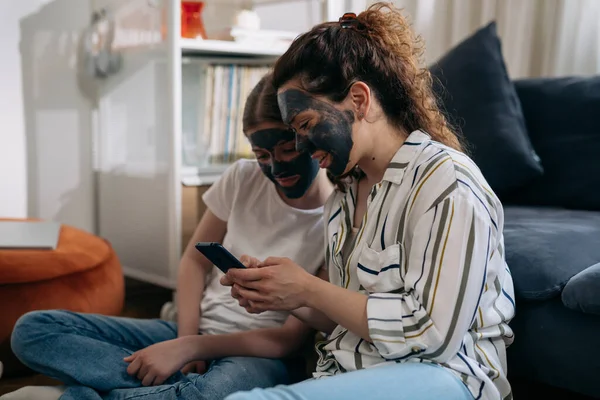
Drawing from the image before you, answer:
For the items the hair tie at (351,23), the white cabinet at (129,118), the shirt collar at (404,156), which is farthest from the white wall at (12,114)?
the shirt collar at (404,156)

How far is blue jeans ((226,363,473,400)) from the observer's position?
2.63 feet

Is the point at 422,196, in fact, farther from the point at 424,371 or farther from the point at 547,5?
the point at 547,5

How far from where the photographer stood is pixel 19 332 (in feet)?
4.24

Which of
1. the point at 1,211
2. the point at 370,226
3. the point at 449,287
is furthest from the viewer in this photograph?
the point at 1,211

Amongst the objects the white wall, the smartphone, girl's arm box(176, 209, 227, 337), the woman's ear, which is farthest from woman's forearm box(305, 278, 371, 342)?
the white wall

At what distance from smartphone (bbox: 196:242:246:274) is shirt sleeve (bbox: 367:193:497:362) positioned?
237 mm

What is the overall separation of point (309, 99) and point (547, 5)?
1.45 meters

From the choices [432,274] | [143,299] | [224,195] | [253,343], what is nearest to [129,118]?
[143,299]

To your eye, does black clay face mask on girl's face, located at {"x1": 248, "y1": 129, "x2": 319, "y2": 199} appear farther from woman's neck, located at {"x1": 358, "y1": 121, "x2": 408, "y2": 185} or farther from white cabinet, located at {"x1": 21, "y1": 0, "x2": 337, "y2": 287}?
white cabinet, located at {"x1": 21, "y1": 0, "x2": 337, "y2": 287}

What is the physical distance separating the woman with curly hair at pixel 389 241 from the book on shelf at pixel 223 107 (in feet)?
3.31

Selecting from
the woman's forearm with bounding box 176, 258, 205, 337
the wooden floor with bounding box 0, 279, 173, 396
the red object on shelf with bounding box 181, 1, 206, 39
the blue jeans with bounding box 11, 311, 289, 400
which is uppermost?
the red object on shelf with bounding box 181, 1, 206, 39

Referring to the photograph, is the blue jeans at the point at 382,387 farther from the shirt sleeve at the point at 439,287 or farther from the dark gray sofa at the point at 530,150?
the dark gray sofa at the point at 530,150

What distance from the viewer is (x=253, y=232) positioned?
1.39 m

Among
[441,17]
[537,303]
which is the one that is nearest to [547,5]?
[441,17]
